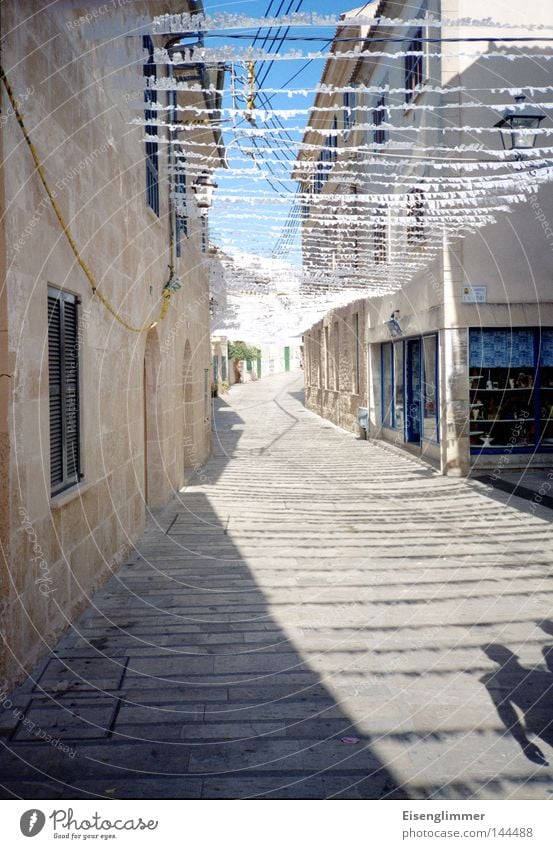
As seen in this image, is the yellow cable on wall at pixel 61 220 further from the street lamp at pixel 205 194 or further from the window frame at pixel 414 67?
the window frame at pixel 414 67

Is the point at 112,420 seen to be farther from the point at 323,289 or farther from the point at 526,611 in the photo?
the point at 323,289

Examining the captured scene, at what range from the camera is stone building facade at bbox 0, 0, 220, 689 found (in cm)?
421

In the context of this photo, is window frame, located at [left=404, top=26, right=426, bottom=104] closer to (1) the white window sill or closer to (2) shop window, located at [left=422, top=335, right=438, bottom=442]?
(2) shop window, located at [left=422, top=335, right=438, bottom=442]

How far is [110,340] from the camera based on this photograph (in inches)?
273

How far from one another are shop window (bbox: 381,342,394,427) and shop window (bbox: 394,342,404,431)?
1.74 ft

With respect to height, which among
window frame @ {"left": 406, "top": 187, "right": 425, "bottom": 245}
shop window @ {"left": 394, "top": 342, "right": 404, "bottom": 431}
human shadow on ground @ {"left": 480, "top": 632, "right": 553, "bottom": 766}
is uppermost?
window frame @ {"left": 406, "top": 187, "right": 425, "bottom": 245}

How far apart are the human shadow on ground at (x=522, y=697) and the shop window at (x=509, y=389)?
8771 mm

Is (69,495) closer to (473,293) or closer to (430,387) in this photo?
(473,293)

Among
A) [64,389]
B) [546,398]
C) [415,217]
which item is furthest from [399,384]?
[64,389]

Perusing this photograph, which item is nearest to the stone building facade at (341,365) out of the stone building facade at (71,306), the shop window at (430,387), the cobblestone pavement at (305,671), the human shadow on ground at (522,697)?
the shop window at (430,387)

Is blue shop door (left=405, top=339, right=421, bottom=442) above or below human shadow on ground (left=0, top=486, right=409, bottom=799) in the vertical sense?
above

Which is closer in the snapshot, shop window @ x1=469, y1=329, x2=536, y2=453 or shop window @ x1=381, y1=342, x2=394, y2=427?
shop window @ x1=469, y1=329, x2=536, y2=453

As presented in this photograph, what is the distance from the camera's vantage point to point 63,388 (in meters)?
5.37

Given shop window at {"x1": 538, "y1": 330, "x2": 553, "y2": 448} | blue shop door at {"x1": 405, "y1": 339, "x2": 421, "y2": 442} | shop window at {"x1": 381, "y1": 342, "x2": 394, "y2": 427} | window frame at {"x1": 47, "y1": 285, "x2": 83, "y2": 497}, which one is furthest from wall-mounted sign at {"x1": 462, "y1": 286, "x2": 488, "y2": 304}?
window frame at {"x1": 47, "y1": 285, "x2": 83, "y2": 497}
